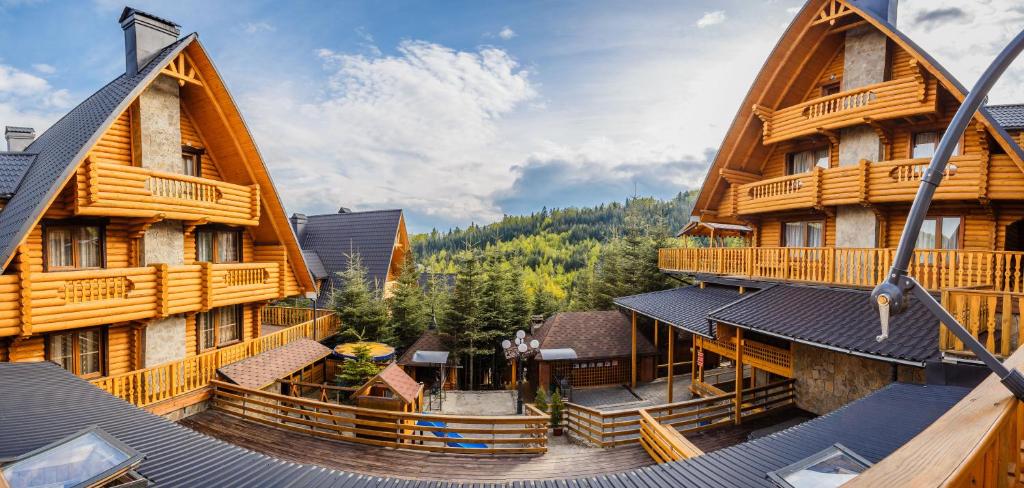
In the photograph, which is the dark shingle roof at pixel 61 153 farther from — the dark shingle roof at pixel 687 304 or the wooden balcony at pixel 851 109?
the wooden balcony at pixel 851 109

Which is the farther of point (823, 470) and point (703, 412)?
point (703, 412)

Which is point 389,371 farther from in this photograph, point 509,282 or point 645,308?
point 509,282

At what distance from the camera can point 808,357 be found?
10.3m

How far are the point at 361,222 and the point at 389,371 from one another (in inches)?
696

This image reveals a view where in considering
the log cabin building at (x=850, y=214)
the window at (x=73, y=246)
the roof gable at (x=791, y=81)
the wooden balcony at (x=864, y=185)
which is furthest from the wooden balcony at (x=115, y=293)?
the wooden balcony at (x=864, y=185)

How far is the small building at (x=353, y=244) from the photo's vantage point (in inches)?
925

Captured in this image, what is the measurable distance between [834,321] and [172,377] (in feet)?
48.2

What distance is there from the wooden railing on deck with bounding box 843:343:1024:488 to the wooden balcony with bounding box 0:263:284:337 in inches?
471

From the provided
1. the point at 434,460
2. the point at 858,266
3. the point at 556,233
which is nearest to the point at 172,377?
the point at 434,460

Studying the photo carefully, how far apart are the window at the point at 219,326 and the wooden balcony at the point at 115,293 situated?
146 centimetres

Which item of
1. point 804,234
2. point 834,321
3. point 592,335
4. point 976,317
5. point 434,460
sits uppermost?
point 804,234

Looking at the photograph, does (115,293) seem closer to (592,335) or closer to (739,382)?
(739,382)

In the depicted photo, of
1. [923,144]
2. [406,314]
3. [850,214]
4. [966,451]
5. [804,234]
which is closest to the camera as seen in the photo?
[966,451]

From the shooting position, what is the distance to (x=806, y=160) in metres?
13.6
